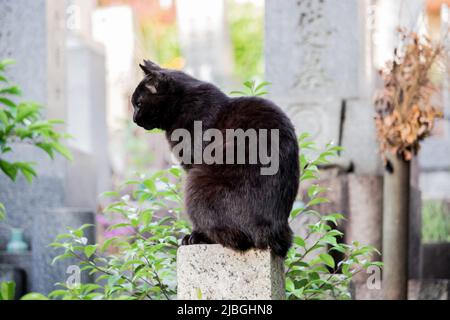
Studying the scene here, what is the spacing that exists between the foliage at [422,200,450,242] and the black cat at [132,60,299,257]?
232 inches

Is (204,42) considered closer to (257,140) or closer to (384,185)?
(384,185)

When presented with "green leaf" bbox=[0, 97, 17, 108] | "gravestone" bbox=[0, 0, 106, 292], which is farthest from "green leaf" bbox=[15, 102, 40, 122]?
"gravestone" bbox=[0, 0, 106, 292]

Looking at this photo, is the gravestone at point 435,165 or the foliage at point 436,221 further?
the gravestone at point 435,165

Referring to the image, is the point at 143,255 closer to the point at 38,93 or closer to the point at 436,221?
the point at 38,93

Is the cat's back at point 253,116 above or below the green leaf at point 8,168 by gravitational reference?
above

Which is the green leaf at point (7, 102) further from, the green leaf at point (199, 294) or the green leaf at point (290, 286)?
the green leaf at point (290, 286)

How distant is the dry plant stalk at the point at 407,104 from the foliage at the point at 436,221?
11.5ft


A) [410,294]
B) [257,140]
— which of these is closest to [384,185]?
[410,294]

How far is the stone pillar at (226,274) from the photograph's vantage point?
3676 millimetres

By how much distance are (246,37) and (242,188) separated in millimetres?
17419

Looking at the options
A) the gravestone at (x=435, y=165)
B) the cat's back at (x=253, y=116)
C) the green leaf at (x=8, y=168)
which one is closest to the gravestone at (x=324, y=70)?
Answer: the cat's back at (x=253, y=116)

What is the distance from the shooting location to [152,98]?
4.16m

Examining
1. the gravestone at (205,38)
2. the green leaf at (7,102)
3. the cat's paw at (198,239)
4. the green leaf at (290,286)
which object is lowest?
the green leaf at (290,286)
